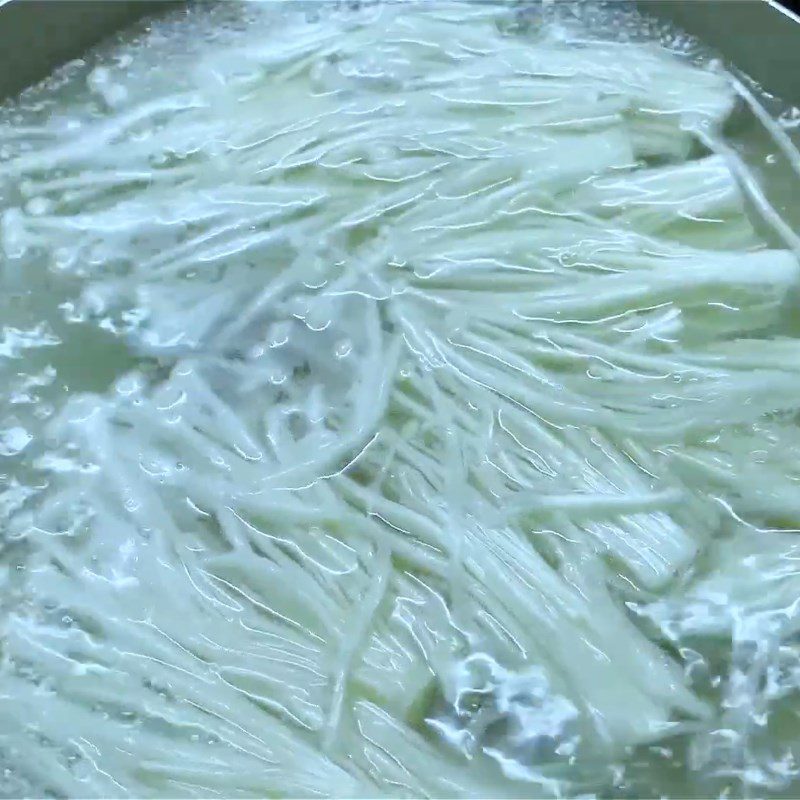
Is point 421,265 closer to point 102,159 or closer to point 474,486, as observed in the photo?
point 474,486

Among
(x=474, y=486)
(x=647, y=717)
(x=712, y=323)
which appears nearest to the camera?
(x=647, y=717)

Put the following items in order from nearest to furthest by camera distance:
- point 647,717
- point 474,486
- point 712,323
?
point 647,717 → point 474,486 → point 712,323

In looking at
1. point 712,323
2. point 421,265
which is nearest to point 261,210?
point 421,265

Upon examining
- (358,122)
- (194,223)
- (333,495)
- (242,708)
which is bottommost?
(242,708)

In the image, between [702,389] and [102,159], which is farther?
[102,159]

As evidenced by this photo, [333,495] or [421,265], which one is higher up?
[421,265]

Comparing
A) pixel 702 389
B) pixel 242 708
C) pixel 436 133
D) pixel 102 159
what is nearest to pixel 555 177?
pixel 436 133
